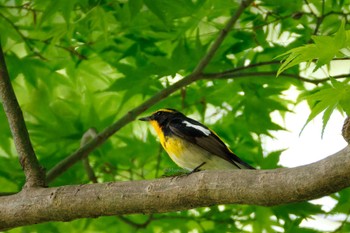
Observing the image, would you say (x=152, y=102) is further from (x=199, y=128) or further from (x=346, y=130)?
(x=346, y=130)

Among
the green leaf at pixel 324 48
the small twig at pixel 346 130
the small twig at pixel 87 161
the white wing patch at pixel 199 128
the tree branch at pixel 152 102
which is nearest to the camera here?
the small twig at pixel 346 130

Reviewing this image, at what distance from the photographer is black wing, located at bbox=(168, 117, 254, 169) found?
375 cm

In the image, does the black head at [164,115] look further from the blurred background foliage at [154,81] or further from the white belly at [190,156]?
the white belly at [190,156]

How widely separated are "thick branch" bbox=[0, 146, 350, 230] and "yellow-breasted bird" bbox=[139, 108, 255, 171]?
1132 mm

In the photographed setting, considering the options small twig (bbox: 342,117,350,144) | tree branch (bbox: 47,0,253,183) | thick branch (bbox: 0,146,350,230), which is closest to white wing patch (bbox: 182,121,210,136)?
tree branch (bbox: 47,0,253,183)

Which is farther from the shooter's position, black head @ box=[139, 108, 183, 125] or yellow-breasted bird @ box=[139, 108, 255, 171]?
black head @ box=[139, 108, 183, 125]

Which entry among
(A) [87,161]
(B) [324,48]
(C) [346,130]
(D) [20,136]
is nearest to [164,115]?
(A) [87,161]

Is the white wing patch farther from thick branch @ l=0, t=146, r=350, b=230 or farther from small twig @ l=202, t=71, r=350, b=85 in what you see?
thick branch @ l=0, t=146, r=350, b=230

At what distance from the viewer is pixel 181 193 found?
2.48 meters

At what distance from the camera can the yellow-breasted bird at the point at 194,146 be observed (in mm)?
3760

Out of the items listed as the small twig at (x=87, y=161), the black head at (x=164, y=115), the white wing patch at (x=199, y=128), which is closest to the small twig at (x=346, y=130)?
the white wing patch at (x=199, y=128)

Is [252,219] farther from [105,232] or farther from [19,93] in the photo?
[19,93]

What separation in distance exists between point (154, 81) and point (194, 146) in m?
0.49

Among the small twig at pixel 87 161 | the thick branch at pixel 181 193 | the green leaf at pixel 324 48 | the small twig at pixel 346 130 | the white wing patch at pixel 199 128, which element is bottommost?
the small twig at pixel 87 161
